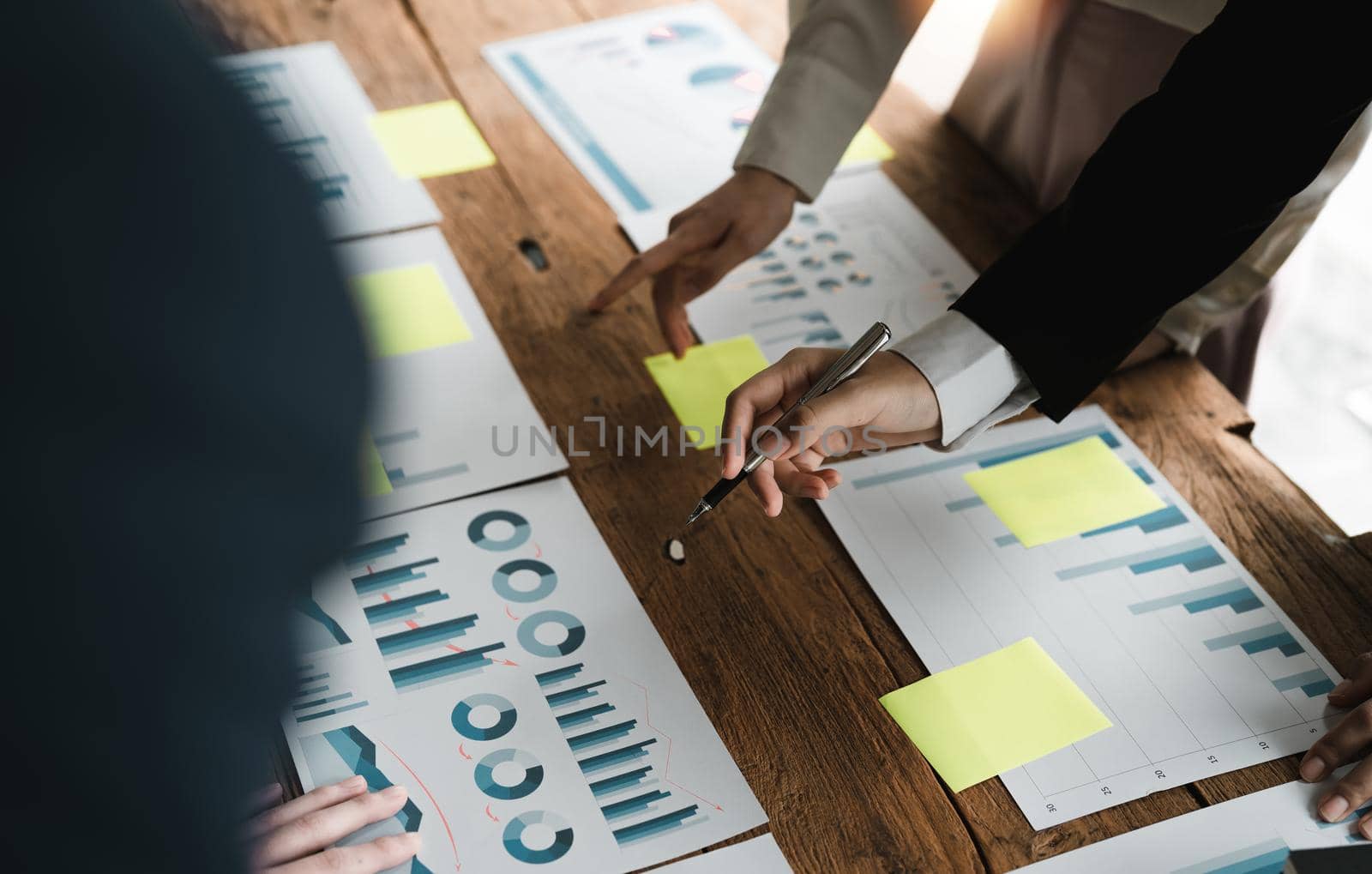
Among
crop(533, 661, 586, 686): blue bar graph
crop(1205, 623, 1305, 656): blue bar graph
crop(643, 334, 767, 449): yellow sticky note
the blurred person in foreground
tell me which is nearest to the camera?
the blurred person in foreground

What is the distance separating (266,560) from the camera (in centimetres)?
39

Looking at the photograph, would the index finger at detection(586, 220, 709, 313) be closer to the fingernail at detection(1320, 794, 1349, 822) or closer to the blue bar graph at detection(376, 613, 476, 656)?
the blue bar graph at detection(376, 613, 476, 656)

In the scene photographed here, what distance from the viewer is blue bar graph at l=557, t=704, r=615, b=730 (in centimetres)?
86

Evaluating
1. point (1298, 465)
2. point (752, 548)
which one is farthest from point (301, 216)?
point (1298, 465)

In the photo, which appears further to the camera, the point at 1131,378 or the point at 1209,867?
the point at 1131,378

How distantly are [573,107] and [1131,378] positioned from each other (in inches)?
29.9

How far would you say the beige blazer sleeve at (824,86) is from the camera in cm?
123

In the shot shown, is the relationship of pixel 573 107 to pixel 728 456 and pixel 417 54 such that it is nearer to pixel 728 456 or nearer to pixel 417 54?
pixel 417 54

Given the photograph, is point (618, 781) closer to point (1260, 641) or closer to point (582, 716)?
point (582, 716)

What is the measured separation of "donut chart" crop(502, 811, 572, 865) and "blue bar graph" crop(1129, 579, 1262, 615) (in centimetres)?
53

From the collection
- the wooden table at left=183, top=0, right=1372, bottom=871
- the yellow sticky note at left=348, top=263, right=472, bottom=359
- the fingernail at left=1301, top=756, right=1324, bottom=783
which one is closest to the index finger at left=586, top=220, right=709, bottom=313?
the wooden table at left=183, top=0, right=1372, bottom=871

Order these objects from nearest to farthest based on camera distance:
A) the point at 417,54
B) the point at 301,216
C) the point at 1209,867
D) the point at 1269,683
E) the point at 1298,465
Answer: the point at 301,216 → the point at 1209,867 → the point at 1269,683 → the point at 417,54 → the point at 1298,465

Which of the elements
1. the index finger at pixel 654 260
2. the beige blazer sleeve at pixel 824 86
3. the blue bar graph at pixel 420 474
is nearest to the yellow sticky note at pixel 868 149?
→ the beige blazer sleeve at pixel 824 86

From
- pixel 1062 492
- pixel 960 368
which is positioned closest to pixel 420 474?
pixel 960 368
